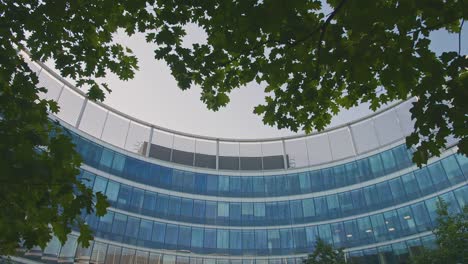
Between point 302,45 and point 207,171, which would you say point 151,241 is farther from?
point 302,45

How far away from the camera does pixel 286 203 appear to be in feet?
143

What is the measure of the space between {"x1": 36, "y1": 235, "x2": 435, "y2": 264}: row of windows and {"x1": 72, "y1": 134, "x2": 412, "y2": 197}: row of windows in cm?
751

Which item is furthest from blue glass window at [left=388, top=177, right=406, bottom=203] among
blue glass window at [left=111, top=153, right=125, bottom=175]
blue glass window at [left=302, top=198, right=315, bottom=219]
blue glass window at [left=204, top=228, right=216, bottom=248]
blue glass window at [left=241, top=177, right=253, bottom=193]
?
blue glass window at [left=111, top=153, right=125, bottom=175]

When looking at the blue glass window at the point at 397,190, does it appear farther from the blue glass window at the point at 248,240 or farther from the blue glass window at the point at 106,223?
the blue glass window at the point at 106,223

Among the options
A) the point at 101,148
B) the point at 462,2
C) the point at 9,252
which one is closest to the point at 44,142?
the point at 9,252

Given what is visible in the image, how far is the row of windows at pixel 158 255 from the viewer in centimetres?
3228

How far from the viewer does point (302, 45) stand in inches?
185

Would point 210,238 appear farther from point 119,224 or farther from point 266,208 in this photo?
point 119,224

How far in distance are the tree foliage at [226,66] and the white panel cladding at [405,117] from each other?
37.6 m

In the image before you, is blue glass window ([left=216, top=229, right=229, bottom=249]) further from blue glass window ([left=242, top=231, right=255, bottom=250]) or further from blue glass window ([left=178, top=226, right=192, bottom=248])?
blue glass window ([left=178, top=226, right=192, bottom=248])

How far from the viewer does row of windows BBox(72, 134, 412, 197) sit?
1501 inches

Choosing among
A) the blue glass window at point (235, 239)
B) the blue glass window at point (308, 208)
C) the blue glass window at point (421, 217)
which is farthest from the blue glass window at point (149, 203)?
the blue glass window at point (421, 217)

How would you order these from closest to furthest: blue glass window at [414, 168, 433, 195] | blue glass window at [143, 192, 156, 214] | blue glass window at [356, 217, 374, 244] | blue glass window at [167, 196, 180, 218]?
blue glass window at [414, 168, 433, 195], blue glass window at [356, 217, 374, 244], blue glass window at [143, 192, 156, 214], blue glass window at [167, 196, 180, 218]

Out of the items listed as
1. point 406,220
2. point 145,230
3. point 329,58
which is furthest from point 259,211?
point 329,58
